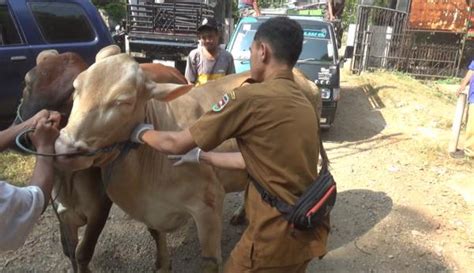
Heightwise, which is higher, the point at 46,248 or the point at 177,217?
the point at 177,217

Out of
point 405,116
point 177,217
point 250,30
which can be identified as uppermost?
point 250,30

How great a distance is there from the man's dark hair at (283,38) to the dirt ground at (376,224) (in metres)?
2.37

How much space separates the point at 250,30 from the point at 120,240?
16.3 feet

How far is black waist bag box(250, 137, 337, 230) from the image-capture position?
2.10 m

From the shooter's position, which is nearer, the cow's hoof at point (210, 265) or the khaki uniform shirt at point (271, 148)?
the khaki uniform shirt at point (271, 148)

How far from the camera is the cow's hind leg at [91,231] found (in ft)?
10.7

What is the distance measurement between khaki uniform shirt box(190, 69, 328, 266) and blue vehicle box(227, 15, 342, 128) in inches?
221

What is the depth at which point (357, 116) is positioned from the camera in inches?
369

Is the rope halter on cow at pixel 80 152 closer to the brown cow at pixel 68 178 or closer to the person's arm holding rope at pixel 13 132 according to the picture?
the person's arm holding rope at pixel 13 132

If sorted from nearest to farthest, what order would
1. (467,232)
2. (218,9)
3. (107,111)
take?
1. (107,111)
2. (467,232)
3. (218,9)

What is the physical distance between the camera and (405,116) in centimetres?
913

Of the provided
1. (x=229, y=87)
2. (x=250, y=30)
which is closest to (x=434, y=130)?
(x=250, y=30)

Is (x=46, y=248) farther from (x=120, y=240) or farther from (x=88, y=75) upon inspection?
(x=88, y=75)

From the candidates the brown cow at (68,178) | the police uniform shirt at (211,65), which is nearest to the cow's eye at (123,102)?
the brown cow at (68,178)
